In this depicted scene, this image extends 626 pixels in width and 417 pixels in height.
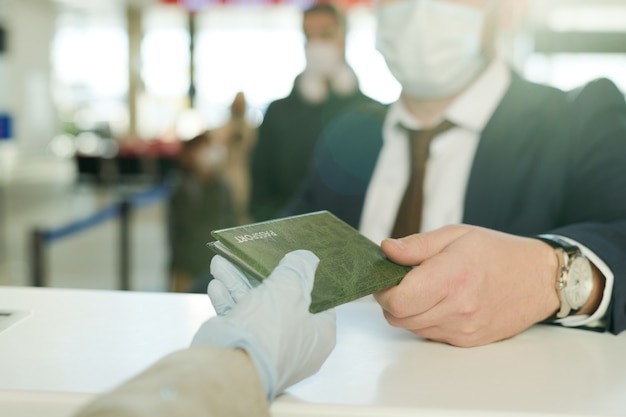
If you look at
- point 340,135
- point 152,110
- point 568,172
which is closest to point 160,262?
point 340,135

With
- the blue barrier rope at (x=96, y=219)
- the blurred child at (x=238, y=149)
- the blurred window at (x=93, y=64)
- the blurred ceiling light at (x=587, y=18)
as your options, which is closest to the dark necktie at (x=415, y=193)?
the blue barrier rope at (x=96, y=219)

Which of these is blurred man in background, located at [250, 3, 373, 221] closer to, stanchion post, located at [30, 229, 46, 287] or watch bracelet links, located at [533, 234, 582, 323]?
stanchion post, located at [30, 229, 46, 287]

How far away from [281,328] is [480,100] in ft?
3.52

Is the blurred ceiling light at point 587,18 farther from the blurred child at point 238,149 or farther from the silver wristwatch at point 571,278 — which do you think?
the silver wristwatch at point 571,278

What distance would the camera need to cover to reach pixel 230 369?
0.60 m

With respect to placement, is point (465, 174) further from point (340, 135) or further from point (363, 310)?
point (363, 310)

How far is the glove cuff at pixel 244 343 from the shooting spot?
649 millimetres

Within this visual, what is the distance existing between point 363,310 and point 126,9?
53.1 feet

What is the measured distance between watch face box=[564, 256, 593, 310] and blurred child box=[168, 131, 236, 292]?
2.67 meters

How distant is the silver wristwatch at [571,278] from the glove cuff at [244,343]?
54 cm

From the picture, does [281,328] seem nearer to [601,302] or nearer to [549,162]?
[601,302]

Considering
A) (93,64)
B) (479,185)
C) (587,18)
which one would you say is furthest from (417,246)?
(93,64)

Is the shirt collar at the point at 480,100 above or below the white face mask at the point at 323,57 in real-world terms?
below

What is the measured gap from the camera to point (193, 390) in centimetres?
55
